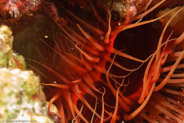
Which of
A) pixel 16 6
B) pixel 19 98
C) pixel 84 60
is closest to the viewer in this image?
pixel 19 98

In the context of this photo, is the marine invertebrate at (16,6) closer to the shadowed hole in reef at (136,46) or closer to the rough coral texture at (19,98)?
the rough coral texture at (19,98)

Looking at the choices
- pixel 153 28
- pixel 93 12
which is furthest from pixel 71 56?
pixel 153 28

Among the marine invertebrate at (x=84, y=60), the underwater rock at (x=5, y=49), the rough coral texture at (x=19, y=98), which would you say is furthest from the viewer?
the marine invertebrate at (x=84, y=60)

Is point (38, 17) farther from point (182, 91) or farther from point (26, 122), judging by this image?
point (182, 91)

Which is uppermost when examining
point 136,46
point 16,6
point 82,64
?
point 16,6

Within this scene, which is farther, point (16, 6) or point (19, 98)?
point (16, 6)

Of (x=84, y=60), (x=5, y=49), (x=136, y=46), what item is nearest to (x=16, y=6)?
(x=5, y=49)

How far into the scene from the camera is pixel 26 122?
692 mm

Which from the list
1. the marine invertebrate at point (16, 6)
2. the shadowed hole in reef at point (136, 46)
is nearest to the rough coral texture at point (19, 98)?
the marine invertebrate at point (16, 6)

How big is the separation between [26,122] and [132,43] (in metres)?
1.23

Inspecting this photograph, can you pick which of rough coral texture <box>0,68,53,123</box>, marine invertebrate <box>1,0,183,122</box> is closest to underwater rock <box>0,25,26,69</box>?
rough coral texture <box>0,68,53,123</box>

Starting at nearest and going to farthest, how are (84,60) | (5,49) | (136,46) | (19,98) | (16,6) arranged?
(19,98)
(5,49)
(16,6)
(84,60)
(136,46)

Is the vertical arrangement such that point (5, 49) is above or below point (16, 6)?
below

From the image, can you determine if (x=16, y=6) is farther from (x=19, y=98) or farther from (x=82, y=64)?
(x=19, y=98)
